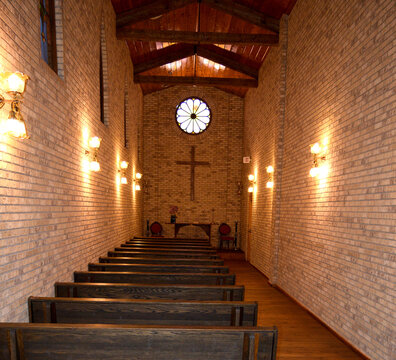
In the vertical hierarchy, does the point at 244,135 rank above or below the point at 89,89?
above

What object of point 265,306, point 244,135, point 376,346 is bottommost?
point 265,306

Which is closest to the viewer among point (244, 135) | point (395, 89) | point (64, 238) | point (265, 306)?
point (395, 89)

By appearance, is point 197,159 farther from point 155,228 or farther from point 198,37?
point 198,37

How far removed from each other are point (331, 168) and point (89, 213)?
12.5 ft

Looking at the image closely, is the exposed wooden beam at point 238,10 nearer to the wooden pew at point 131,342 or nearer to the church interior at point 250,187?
the church interior at point 250,187

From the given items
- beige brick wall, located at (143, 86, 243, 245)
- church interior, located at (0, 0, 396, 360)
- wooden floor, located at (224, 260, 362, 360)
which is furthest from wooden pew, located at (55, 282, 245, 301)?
beige brick wall, located at (143, 86, 243, 245)

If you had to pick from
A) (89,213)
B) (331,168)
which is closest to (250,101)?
(331,168)

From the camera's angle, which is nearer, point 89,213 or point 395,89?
point 395,89

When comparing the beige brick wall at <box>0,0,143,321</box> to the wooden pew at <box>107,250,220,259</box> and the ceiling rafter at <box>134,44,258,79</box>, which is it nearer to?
the wooden pew at <box>107,250,220,259</box>

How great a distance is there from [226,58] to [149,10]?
319cm

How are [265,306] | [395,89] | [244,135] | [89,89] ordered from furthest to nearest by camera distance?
[244,135], [265,306], [89,89], [395,89]

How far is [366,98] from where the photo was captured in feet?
12.3

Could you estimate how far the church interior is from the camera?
8.06 ft

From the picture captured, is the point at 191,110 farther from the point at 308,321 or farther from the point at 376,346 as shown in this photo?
the point at 376,346
